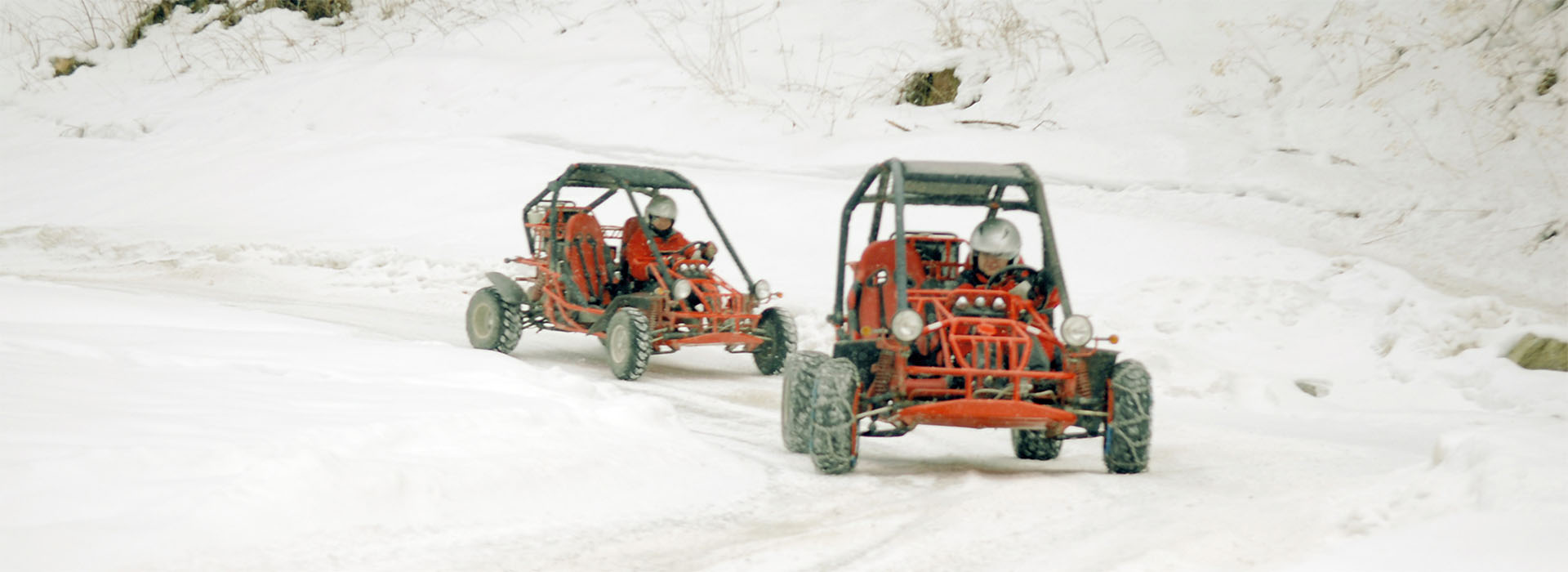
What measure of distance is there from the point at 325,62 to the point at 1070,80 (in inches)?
532

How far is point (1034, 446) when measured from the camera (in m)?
7.33

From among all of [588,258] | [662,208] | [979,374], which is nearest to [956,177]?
[979,374]

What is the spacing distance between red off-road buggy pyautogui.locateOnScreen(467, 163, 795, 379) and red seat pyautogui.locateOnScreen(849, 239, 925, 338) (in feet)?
9.14

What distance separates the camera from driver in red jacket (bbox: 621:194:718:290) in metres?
11.1

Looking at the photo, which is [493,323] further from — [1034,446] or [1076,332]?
[1076,332]

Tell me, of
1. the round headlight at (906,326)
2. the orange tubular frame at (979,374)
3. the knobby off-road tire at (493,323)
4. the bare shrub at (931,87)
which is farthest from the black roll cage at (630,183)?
the bare shrub at (931,87)

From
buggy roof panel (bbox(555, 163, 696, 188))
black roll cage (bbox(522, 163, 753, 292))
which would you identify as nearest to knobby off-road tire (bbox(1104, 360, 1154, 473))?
black roll cage (bbox(522, 163, 753, 292))

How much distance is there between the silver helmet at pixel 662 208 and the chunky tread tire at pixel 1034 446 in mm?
4515

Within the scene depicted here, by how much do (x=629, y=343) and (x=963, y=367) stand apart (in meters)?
4.03

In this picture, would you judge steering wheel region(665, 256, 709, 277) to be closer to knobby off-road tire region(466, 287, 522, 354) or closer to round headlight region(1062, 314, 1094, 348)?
knobby off-road tire region(466, 287, 522, 354)

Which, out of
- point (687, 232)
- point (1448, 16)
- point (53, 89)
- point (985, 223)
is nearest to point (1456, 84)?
point (1448, 16)

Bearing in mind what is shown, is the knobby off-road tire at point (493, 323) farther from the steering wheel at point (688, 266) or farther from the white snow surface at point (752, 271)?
the steering wheel at point (688, 266)

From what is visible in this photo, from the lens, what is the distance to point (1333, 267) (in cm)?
1161

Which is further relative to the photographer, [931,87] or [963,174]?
[931,87]
